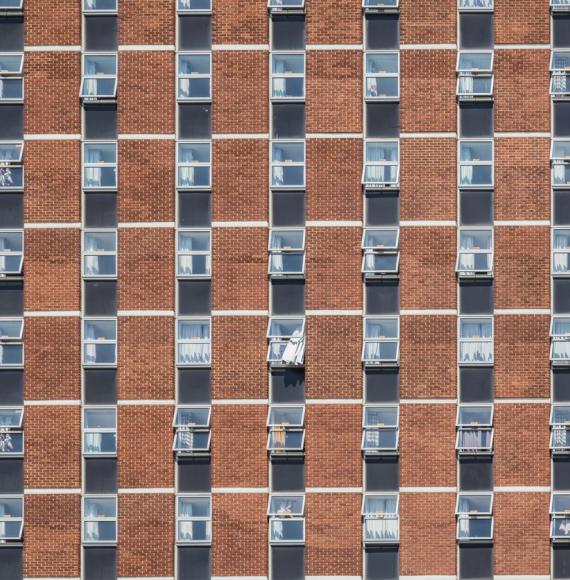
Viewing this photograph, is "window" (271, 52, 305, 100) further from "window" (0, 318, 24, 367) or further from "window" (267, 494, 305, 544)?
"window" (267, 494, 305, 544)

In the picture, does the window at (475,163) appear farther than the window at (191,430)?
Yes

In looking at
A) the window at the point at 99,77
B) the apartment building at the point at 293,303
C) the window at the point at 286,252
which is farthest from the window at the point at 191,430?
the window at the point at 99,77

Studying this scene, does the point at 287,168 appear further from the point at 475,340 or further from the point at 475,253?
the point at 475,340

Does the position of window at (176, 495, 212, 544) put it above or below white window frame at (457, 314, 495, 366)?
below

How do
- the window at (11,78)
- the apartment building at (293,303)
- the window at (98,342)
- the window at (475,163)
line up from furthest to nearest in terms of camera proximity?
the window at (11,78), the window at (475,163), the window at (98,342), the apartment building at (293,303)

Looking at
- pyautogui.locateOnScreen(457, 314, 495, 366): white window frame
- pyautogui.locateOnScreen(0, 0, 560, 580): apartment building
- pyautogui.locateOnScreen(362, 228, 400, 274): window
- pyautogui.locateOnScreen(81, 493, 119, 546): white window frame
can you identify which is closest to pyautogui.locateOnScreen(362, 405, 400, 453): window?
pyautogui.locateOnScreen(0, 0, 560, 580): apartment building

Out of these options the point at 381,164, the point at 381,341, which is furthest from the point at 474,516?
the point at 381,164

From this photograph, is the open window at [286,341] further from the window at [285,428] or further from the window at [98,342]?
the window at [98,342]
